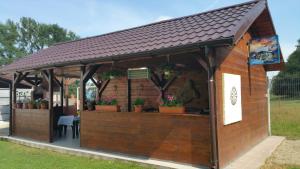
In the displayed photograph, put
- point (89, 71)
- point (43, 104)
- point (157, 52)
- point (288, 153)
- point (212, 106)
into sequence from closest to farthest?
1. point (212, 106)
2. point (157, 52)
3. point (288, 153)
4. point (89, 71)
5. point (43, 104)

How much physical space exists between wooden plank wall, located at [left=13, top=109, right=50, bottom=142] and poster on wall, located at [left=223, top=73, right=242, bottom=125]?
18.3ft

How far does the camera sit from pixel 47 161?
6.29 m

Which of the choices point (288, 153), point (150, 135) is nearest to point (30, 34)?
point (150, 135)

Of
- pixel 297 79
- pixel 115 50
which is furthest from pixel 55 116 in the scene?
pixel 297 79

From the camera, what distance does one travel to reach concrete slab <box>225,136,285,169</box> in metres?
5.55

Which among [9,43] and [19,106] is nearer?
[19,106]

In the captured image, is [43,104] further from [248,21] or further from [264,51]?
[264,51]

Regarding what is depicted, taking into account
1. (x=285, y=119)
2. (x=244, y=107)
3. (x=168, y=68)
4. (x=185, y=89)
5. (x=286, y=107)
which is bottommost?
(x=285, y=119)

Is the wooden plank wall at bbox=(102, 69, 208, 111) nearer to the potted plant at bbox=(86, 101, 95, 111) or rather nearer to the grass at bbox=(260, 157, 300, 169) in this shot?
the potted plant at bbox=(86, 101, 95, 111)

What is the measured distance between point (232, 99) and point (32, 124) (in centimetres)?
667

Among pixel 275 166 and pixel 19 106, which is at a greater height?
pixel 19 106

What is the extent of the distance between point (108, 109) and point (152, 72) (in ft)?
5.08

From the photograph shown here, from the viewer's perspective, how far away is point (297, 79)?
11531 millimetres

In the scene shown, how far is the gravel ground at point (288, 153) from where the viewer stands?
5980 mm
